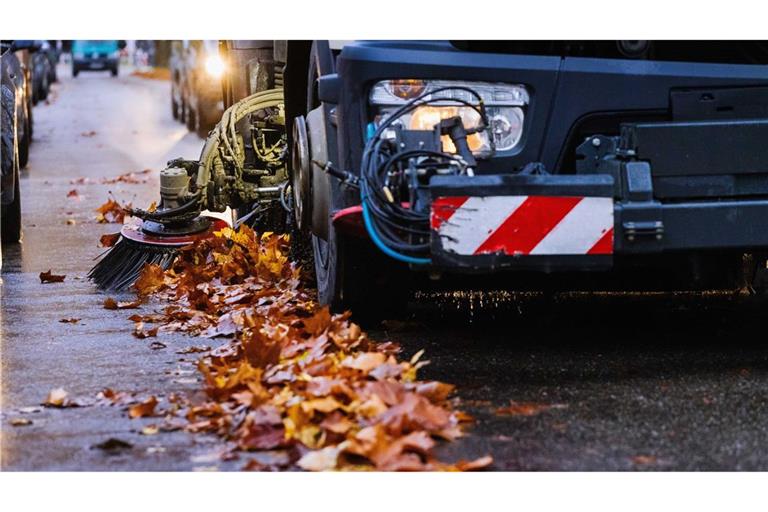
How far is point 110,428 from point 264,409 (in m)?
0.48

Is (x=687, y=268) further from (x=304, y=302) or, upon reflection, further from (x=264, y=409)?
(x=264, y=409)

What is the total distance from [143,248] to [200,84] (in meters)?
11.9

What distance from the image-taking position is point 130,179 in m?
13.1

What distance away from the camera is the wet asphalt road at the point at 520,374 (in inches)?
145

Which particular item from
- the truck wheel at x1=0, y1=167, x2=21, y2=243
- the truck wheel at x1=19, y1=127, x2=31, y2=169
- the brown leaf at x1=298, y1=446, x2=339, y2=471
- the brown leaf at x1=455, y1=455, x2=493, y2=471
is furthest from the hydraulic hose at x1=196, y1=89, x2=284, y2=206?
the truck wheel at x1=19, y1=127, x2=31, y2=169

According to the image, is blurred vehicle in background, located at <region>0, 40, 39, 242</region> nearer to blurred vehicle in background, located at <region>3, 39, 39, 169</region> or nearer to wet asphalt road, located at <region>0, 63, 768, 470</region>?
blurred vehicle in background, located at <region>3, 39, 39, 169</region>

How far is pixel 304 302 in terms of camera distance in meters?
5.75

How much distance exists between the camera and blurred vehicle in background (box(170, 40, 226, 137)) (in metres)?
17.4

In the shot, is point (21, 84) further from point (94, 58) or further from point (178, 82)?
point (94, 58)

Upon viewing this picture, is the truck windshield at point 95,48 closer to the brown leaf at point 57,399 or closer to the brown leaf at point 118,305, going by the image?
the brown leaf at point 118,305

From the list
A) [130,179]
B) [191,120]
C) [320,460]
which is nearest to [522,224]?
[320,460]

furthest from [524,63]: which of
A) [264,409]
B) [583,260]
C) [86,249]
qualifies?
[86,249]

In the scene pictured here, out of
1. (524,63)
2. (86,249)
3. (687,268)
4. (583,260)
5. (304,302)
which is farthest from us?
(86,249)

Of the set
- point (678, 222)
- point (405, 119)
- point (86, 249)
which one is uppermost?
point (405, 119)
